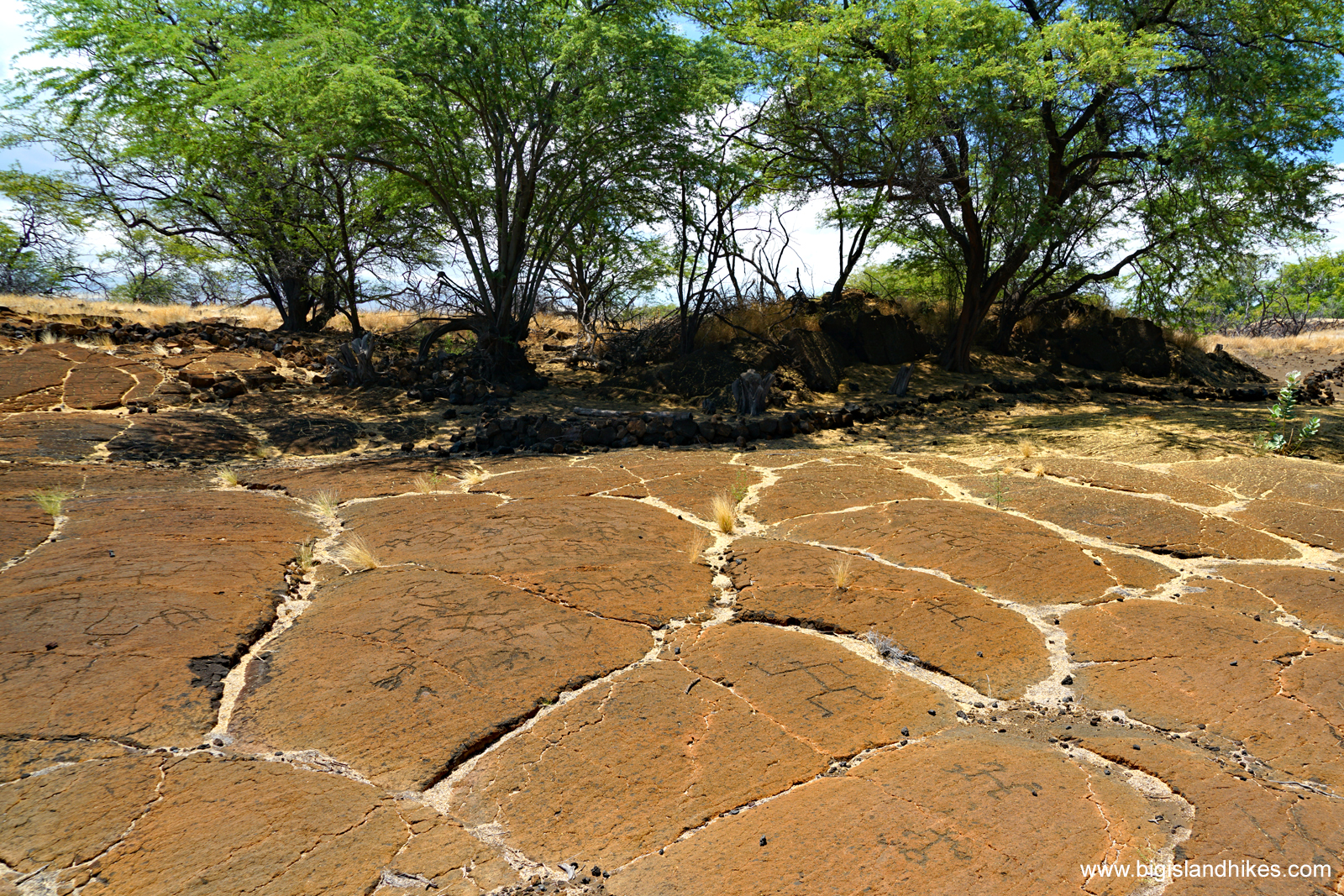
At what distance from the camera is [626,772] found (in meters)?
2.54

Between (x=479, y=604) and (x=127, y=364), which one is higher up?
(x=127, y=364)

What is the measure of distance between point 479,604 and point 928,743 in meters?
1.99

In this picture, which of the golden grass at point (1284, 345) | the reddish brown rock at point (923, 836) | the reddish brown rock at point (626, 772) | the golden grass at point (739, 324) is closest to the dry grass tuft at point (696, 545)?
the reddish brown rock at point (626, 772)

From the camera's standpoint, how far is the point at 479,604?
11.8ft

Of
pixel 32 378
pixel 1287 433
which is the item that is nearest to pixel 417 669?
pixel 32 378

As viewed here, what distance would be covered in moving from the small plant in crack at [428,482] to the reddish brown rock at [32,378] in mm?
4857

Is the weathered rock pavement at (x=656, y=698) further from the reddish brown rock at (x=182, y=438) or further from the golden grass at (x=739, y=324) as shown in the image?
the golden grass at (x=739, y=324)

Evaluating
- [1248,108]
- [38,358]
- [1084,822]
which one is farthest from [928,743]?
[1248,108]

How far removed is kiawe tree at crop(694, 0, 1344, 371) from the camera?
10469 millimetres

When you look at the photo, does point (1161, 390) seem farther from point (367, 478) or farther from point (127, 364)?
point (127, 364)

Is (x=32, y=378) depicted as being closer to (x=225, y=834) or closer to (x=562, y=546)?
(x=562, y=546)

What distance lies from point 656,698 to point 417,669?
927 millimetres

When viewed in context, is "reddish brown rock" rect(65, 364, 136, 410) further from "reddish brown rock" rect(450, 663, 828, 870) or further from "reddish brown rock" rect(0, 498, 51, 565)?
"reddish brown rock" rect(450, 663, 828, 870)

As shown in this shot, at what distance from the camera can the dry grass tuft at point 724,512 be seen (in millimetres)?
5096
